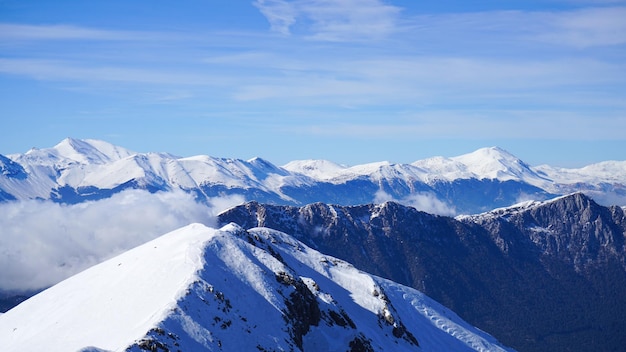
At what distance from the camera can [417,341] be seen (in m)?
198

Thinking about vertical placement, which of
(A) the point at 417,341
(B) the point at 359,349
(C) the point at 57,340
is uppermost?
(C) the point at 57,340

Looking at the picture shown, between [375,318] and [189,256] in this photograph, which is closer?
[189,256]

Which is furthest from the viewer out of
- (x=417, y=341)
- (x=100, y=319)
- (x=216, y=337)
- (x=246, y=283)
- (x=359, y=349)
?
(x=417, y=341)

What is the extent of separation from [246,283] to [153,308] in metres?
25.4

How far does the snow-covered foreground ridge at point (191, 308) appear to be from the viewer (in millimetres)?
119438


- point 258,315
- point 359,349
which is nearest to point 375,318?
point 359,349

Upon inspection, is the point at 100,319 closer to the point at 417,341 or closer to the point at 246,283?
the point at 246,283

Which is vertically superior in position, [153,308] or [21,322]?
[153,308]

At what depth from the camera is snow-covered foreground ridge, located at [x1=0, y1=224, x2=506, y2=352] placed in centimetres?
11944

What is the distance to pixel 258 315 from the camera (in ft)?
445

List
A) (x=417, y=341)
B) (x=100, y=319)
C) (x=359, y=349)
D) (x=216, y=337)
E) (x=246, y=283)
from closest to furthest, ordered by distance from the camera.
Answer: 1. (x=216, y=337)
2. (x=100, y=319)
3. (x=246, y=283)
4. (x=359, y=349)
5. (x=417, y=341)

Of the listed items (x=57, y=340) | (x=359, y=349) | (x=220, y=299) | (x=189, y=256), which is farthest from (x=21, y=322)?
(x=359, y=349)

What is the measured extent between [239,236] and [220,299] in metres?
48.1

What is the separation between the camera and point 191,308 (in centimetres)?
12419
